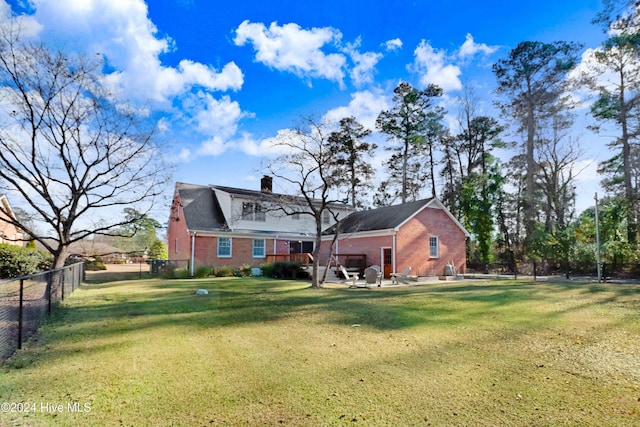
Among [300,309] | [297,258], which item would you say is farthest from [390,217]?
[300,309]

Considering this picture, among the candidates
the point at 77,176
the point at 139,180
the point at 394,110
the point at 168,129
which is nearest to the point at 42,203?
the point at 77,176

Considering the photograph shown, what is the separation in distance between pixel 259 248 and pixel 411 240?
10598 mm

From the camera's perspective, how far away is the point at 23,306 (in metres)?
6.77

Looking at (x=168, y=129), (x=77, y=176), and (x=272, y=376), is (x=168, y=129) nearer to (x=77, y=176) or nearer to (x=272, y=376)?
(x=77, y=176)

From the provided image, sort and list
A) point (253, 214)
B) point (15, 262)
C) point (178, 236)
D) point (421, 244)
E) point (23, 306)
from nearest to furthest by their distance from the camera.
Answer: point (23, 306)
point (15, 262)
point (421, 244)
point (253, 214)
point (178, 236)

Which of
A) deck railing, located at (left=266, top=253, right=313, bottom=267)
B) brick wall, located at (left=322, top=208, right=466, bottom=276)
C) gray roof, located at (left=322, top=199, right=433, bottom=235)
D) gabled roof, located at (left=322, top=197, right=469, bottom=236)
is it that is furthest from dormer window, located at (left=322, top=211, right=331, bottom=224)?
deck railing, located at (left=266, top=253, right=313, bottom=267)

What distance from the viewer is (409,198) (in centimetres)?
3719

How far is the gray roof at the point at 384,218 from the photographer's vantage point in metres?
21.8

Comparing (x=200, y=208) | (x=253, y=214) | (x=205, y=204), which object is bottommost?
(x=253, y=214)

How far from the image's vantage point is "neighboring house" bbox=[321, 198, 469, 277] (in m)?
21.3

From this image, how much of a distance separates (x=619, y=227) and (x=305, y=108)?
2128 centimetres

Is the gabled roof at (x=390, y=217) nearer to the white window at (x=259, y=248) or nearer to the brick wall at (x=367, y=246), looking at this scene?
the brick wall at (x=367, y=246)

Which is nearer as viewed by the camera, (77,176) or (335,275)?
(77,176)

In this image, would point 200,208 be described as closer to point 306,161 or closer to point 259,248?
point 259,248
